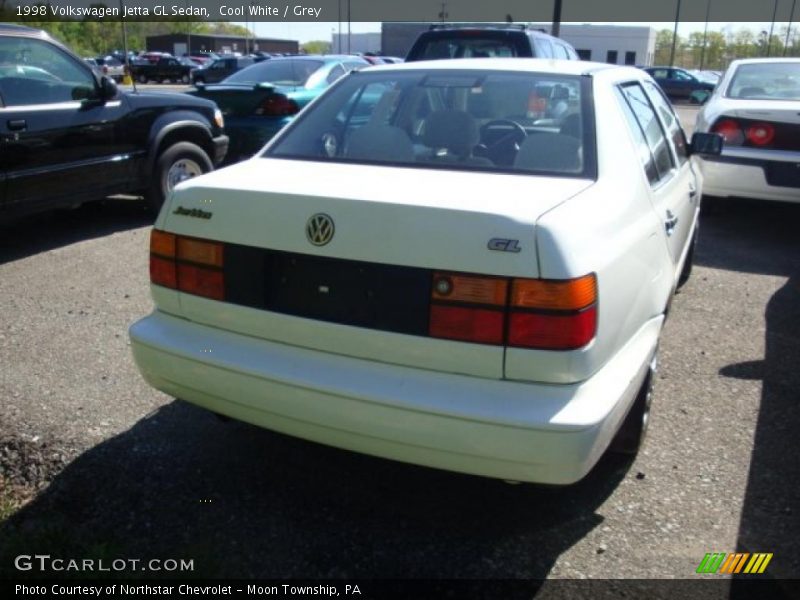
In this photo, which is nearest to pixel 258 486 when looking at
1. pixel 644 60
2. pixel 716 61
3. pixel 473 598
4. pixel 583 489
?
pixel 473 598

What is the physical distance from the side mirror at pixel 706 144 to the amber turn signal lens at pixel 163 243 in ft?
11.0

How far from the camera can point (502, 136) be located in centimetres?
357

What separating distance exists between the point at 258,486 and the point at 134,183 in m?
4.59

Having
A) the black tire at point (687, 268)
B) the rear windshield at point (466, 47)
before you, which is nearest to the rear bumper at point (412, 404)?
the black tire at point (687, 268)

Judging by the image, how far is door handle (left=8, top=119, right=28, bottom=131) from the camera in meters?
5.69

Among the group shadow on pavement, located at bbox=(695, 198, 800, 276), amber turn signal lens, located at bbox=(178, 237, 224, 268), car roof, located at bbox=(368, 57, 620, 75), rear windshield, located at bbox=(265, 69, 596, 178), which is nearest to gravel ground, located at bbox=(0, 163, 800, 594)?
amber turn signal lens, located at bbox=(178, 237, 224, 268)

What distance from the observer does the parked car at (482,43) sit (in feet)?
28.9

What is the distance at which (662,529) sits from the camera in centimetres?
286

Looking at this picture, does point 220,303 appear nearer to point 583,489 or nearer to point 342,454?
point 342,454

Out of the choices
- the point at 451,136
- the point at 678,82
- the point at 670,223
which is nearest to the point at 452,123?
the point at 451,136

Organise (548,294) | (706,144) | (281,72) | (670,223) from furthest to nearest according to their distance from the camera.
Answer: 1. (281,72)
2. (706,144)
3. (670,223)
4. (548,294)

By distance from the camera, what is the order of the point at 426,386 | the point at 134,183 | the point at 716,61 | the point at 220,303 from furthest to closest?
1. the point at 716,61
2. the point at 134,183
3. the point at 220,303
4. the point at 426,386

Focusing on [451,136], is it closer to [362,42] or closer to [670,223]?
[670,223]

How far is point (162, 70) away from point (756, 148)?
135 ft
